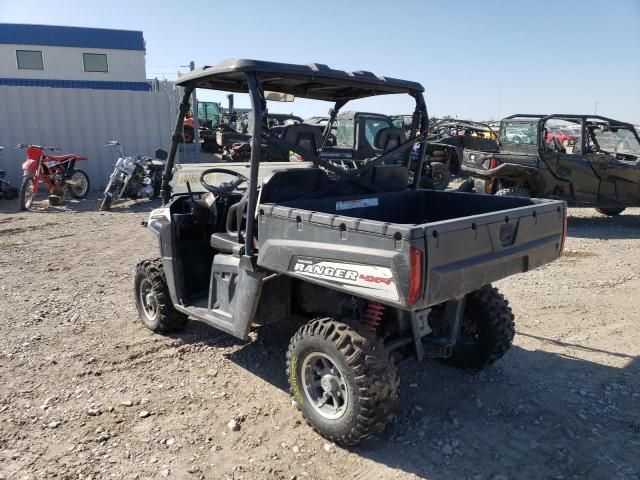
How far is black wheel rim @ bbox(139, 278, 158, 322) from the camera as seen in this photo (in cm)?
450

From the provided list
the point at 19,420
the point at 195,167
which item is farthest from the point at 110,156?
the point at 19,420

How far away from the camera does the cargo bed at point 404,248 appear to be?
2.46 metres

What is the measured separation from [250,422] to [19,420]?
1462mm

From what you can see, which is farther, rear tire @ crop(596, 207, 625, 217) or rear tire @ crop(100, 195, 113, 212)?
rear tire @ crop(100, 195, 113, 212)

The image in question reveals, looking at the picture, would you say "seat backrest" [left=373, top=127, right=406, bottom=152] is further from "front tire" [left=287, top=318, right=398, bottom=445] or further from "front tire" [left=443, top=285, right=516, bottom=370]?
"front tire" [left=287, top=318, right=398, bottom=445]

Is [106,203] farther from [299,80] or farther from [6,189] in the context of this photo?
[299,80]

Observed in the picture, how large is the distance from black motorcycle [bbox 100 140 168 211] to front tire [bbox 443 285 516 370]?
333 inches

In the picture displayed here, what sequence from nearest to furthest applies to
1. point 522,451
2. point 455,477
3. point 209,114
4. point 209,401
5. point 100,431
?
point 455,477 < point 522,451 < point 100,431 < point 209,401 < point 209,114

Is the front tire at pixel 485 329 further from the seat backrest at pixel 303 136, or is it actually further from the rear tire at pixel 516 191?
the rear tire at pixel 516 191

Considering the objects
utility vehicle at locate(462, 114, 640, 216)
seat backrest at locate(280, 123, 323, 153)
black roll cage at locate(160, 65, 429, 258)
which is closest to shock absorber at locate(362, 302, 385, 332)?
black roll cage at locate(160, 65, 429, 258)

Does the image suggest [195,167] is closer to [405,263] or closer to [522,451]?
[405,263]

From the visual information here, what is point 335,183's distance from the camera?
12.1 feet

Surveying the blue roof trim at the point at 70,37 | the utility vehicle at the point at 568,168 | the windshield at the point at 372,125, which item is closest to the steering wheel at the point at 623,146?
the utility vehicle at the point at 568,168

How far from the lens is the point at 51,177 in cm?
1100
